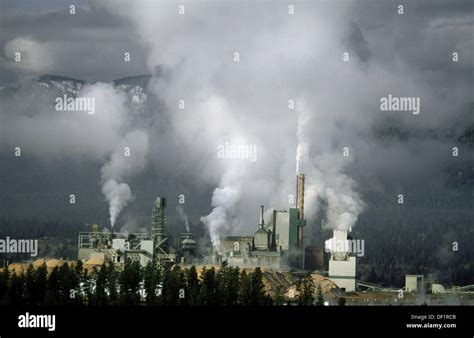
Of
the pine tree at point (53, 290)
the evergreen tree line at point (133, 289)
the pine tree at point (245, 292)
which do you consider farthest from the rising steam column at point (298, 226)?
the pine tree at point (53, 290)

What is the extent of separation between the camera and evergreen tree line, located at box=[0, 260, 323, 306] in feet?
169

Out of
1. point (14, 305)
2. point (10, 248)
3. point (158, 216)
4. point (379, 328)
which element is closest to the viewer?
point (379, 328)

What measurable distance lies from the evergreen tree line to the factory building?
16104 millimetres

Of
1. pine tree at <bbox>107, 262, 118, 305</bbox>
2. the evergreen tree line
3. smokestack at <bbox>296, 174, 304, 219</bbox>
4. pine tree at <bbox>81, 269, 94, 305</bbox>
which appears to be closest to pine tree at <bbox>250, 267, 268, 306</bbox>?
the evergreen tree line

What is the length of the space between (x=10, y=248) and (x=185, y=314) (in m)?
25.4

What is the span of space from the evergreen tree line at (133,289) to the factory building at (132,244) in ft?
52.8

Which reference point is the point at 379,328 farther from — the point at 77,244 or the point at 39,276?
the point at 77,244

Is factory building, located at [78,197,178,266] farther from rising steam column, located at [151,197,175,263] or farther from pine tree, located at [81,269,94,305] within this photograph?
pine tree, located at [81,269,94,305]

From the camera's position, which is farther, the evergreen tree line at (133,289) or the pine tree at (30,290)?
the evergreen tree line at (133,289)

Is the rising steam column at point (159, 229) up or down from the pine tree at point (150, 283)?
up

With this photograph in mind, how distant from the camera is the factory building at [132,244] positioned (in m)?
72.9

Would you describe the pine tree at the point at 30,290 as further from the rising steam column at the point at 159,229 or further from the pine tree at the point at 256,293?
the rising steam column at the point at 159,229

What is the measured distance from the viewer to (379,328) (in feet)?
137

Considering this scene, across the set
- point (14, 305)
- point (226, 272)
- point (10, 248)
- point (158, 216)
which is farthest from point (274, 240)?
point (14, 305)
